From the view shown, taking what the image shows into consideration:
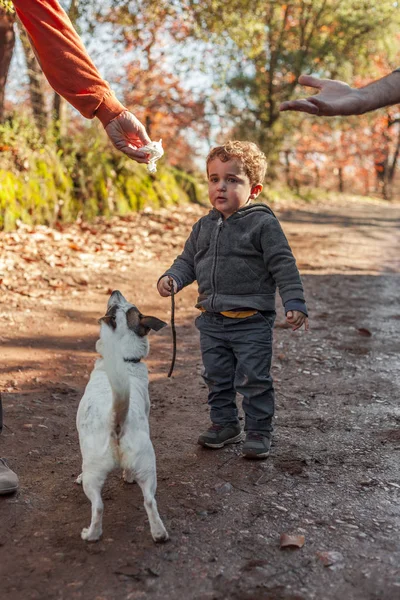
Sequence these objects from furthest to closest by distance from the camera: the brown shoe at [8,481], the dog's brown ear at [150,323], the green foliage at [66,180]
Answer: the green foliage at [66,180]
the brown shoe at [8,481]
the dog's brown ear at [150,323]

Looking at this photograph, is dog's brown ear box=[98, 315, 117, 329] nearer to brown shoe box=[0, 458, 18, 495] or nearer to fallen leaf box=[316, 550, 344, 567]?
brown shoe box=[0, 458, 18, 495]

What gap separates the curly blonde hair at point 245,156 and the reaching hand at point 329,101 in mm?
785

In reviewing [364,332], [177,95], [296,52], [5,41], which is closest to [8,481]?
[364,332]

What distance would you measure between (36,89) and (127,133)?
8613 mm

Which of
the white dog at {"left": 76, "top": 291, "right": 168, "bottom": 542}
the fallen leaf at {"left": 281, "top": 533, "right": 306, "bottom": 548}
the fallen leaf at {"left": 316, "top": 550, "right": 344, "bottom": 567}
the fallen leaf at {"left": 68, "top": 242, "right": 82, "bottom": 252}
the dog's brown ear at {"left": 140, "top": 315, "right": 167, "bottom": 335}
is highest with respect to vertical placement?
the fallen leaf at {"left": 68, "top": 242, "right": 82, "bottom": 252}

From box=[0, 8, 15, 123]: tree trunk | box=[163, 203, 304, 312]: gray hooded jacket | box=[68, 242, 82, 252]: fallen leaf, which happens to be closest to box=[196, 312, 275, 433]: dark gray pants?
box=[163, 203, 304, 312]: gray hooded jacket

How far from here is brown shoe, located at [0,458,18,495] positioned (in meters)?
3.08

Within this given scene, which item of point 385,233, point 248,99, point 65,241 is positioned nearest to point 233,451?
point 65,241

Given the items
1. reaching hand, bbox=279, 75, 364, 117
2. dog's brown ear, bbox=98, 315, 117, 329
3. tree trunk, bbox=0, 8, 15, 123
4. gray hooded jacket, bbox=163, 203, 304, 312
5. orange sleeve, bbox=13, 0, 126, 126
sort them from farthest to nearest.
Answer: tree trunk, bbox=0, 8, 15, 123 < gray hooded jacket, bbox=163, 203, 304, 312 < orange sleeve, bbox=13, 0, 126, 126 < dog's brown ear, bbox=98, 315, 117, 329 < reaching hand, bbox=279, 75, 364, 117

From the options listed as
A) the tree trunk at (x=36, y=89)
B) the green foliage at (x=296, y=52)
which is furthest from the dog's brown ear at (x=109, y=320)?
the green foliage at (x=296, y=52)

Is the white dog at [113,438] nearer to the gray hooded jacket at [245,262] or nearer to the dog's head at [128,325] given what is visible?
the dog's head at [128,325]

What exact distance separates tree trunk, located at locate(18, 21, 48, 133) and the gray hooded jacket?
7.84 metres

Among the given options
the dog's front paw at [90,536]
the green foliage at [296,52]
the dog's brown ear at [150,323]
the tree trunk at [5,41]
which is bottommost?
the dog's front paw at [90,536]

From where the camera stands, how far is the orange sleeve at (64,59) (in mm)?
3275
